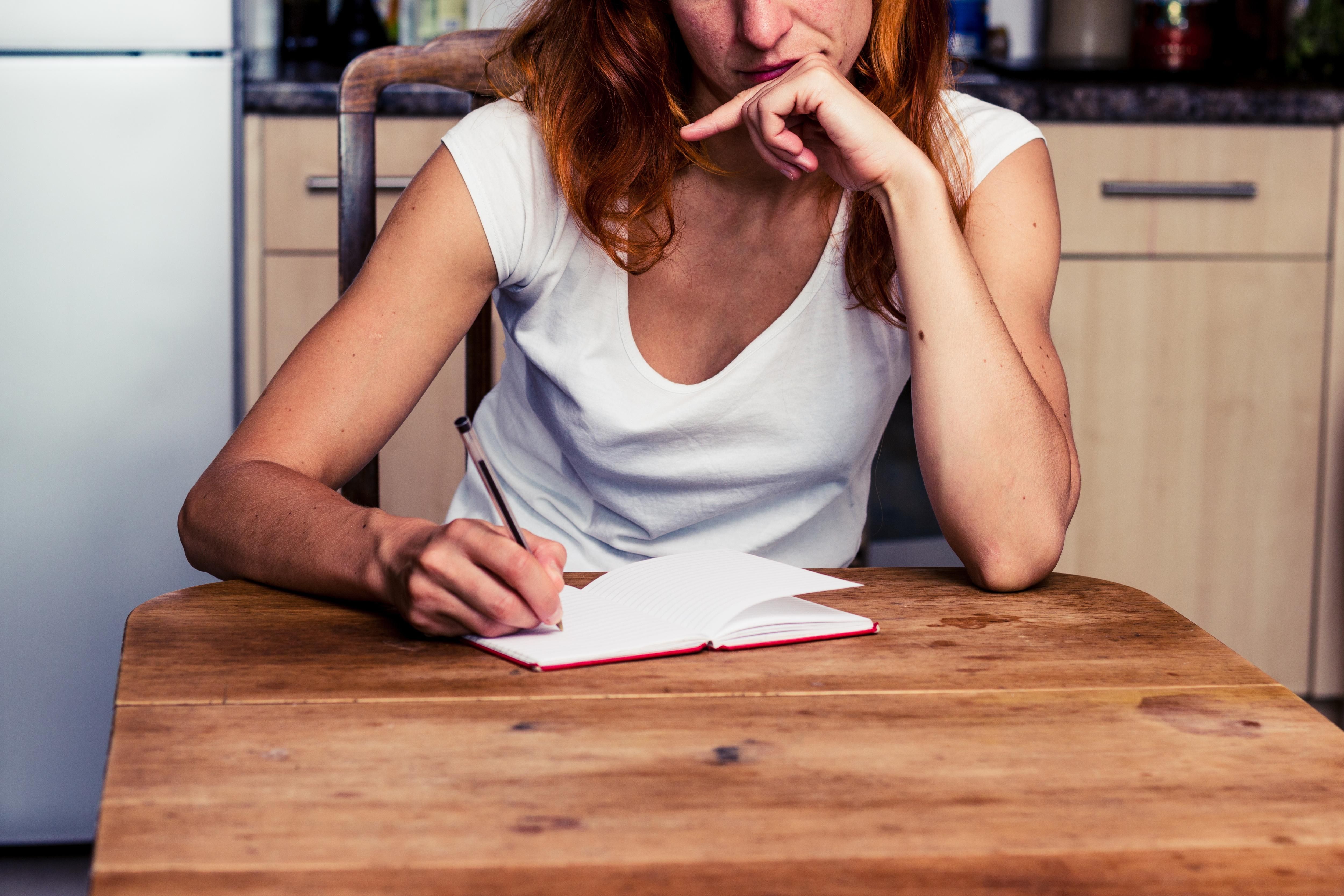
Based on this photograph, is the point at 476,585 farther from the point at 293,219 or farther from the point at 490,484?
the point at 293,219

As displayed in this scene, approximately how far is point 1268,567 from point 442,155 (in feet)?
5.06

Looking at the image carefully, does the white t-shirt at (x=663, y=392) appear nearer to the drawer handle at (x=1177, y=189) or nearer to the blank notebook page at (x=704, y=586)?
the blank notebook page at (x=704, y=586)

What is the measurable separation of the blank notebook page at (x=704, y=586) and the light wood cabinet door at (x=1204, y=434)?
1.29 m

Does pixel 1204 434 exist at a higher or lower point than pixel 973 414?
lower

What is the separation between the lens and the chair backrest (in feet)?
3.84

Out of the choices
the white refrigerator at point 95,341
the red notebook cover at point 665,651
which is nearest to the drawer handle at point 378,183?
the white refrigerator at point 95,341

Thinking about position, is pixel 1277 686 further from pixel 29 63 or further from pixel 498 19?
pixel 498 19

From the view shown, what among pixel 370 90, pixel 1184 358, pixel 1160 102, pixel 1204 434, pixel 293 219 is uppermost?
pixel 1160 102

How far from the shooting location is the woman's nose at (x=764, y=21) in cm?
90

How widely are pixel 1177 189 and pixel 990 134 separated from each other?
3.21 feet

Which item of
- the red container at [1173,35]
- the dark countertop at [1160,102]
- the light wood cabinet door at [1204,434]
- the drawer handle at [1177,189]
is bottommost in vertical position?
the light wood cabinet door at [1204,434]

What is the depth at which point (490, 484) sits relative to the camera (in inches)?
25.4

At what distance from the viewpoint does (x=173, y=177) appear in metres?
1.68

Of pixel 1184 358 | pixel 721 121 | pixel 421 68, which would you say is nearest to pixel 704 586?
pixel 721 121
